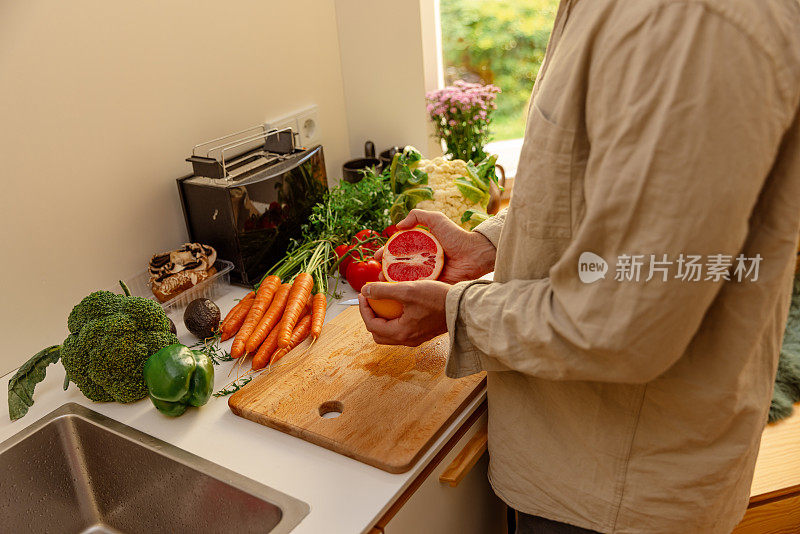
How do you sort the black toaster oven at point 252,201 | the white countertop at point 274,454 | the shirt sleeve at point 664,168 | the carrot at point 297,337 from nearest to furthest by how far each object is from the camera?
1. the shirt sleeve at point 664,168
2. the white countertop at point 274,454
3. the carrot at point 297,337
4. the black toaster oven at point 252,201

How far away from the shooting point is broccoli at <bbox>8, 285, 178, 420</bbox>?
3.73ft

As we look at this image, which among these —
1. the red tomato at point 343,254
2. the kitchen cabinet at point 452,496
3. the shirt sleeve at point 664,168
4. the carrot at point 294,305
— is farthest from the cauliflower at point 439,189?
the shirt sleeve at point 664,168

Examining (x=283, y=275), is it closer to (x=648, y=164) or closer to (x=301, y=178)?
(x=301, y=178)

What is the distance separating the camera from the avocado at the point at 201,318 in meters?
1.34

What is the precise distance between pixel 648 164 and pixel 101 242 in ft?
3.86

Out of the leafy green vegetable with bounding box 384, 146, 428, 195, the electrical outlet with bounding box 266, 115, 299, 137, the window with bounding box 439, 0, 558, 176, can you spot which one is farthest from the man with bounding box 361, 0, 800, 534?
the window with bounding box 439, 0, 558, 176

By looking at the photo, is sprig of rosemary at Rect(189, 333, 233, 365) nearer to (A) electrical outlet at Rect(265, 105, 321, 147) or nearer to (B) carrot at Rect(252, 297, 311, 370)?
(B) carrot at Rect(252, 297, 311, 370)

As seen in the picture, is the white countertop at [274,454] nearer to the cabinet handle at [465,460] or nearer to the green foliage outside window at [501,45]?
the cabinet handle at [465,460]

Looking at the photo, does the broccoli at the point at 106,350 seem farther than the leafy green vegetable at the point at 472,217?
No

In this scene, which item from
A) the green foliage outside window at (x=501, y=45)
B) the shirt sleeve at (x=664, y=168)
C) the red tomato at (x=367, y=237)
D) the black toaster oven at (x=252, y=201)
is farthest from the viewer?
the green foliage outside window at (x=501, y=45)

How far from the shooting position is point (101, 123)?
138cm

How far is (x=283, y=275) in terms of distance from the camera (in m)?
1.56

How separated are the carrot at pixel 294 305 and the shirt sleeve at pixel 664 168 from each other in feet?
2.28

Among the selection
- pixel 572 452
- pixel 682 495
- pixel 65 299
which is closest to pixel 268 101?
pixel 65 299
